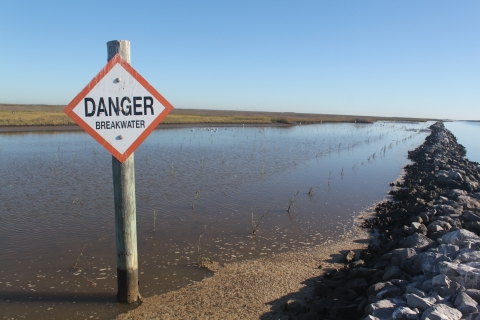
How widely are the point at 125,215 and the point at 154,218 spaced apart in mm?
3332

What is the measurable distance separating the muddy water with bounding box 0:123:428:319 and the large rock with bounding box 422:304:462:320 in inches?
129

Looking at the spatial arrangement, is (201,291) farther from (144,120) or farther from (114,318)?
(144,120)

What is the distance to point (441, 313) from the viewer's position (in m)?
3.15

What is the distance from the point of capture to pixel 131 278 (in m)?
4.52

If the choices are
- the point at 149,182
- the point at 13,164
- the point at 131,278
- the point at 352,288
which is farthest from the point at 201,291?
the point at 13,164

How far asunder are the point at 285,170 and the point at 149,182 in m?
5.88

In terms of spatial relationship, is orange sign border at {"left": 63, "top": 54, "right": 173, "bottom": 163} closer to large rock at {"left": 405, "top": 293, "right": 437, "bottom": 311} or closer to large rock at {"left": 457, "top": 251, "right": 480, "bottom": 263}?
large rock at {"left": 405, "top": 293, "right": 437, "bottom": 311}

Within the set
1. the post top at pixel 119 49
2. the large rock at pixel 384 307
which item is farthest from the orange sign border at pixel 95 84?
the large rock at pixel 384 307

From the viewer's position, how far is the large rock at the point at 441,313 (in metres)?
3.12

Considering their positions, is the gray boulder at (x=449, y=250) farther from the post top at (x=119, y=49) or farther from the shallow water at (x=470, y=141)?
the shallow water at (x=470, y=141)

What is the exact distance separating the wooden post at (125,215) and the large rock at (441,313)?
10.2 ft

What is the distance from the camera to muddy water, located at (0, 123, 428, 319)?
527 centimetres

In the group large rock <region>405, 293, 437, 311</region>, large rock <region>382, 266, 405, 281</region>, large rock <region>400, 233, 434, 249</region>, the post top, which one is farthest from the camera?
large rock <region>400, 233, 434, 249</region>

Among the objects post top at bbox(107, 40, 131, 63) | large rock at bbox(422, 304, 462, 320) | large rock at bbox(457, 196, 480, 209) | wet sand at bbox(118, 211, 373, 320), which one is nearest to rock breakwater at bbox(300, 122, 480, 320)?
large rock at bbox(422, 304, 462, 320)
